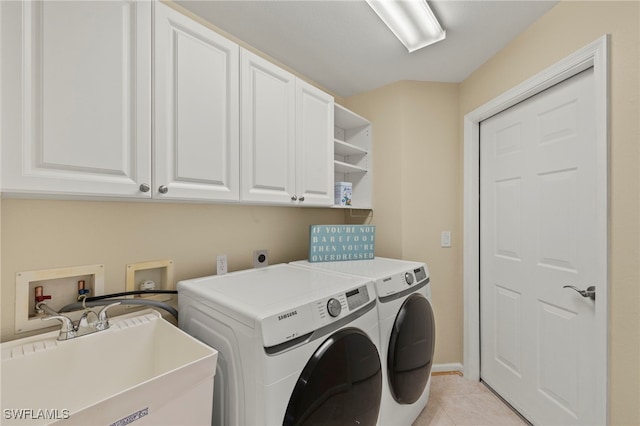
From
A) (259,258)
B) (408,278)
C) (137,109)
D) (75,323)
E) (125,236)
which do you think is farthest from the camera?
(259,258)

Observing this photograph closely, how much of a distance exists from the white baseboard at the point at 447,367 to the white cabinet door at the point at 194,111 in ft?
7.26

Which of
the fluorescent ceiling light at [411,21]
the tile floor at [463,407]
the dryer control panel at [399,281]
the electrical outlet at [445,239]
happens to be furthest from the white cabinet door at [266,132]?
the tile floor at [463,407]

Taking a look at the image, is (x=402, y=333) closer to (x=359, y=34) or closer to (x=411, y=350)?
(x=411, y=350)

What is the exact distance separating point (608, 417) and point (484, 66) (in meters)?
2.23

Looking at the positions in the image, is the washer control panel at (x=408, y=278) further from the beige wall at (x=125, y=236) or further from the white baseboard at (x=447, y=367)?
the white baseboard at (x=447, y=367)

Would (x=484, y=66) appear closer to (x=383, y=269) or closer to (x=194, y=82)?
(x=383, y=269)

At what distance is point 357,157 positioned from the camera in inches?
100

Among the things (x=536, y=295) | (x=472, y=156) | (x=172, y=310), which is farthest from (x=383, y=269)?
(x=472, y=156)

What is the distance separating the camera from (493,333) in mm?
2066

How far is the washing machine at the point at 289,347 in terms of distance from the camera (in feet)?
2.85

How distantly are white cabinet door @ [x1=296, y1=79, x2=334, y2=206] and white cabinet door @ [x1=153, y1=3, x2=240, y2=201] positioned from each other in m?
0.44

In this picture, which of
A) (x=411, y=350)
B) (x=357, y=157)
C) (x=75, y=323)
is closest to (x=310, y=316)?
(x=411, y=350)

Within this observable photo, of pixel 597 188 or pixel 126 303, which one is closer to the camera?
pixel 126 303

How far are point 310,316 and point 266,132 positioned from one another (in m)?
1.00
